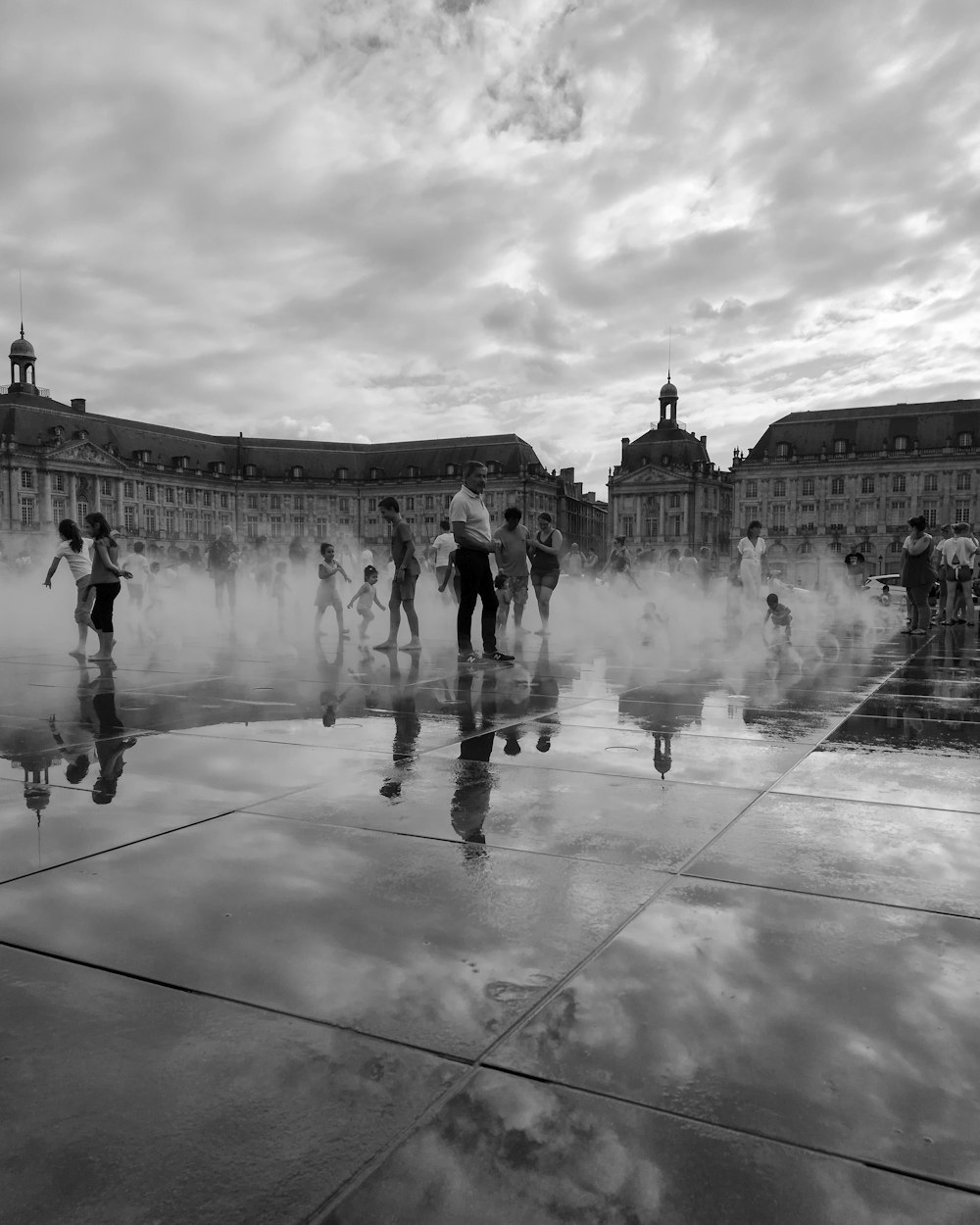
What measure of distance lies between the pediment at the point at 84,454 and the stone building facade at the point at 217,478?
9 cm

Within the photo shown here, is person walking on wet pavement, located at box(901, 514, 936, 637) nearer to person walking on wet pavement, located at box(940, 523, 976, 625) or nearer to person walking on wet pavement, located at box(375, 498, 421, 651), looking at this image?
person walking on wet pavement, located at box(940, 523, 976, 625)

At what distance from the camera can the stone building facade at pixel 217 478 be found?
87.4 meters

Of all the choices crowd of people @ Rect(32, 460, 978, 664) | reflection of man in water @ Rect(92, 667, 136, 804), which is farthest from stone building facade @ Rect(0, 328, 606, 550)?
reflection of man in water @ Rect(92, 667, 136, 804)

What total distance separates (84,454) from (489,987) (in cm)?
9684

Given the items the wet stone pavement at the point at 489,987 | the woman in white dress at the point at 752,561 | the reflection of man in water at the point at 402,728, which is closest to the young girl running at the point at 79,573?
the reflection of man in water at the point at 402,728

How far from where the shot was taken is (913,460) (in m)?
88.2

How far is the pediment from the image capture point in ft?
290

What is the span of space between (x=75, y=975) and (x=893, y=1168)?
69.3 inches

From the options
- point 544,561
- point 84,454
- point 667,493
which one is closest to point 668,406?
point 667,493

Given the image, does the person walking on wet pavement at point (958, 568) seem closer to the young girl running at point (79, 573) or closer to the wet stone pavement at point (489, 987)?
the wet stone pavement at point (489, 987)

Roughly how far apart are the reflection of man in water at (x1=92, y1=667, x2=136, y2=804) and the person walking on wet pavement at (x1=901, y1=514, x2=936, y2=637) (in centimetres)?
1232

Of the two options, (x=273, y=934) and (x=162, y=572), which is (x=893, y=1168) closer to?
(x=273, y=934)

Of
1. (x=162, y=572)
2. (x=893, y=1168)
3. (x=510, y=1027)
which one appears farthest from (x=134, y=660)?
(x=162, y=572)

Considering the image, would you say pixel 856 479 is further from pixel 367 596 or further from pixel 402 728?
pixel 402 728
